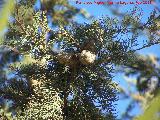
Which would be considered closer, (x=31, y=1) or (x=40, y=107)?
(x=40, y=107)

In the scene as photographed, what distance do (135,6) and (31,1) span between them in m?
0.94

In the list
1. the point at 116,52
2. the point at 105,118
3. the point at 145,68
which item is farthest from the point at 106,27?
the point at 145,68

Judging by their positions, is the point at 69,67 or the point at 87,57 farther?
the point at 69,67

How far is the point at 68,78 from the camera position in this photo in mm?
2369

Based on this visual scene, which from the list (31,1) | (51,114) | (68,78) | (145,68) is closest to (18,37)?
(31,1)

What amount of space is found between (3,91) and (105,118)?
844 millimetres

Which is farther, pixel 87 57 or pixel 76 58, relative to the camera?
pixel 76 58

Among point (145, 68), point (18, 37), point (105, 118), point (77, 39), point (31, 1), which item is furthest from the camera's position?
point (145, 68)

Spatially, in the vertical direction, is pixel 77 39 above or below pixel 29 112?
above

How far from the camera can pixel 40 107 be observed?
7.16 ft

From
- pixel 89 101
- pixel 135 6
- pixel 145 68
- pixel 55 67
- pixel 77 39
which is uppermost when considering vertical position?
pixel 145 68

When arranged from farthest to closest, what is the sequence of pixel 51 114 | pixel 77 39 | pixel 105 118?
1. pixel 77 39
2. pixel 105 118
3. pixel 51 114

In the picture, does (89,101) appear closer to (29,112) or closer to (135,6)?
(29,112)

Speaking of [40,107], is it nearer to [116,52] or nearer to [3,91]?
[3,91]
